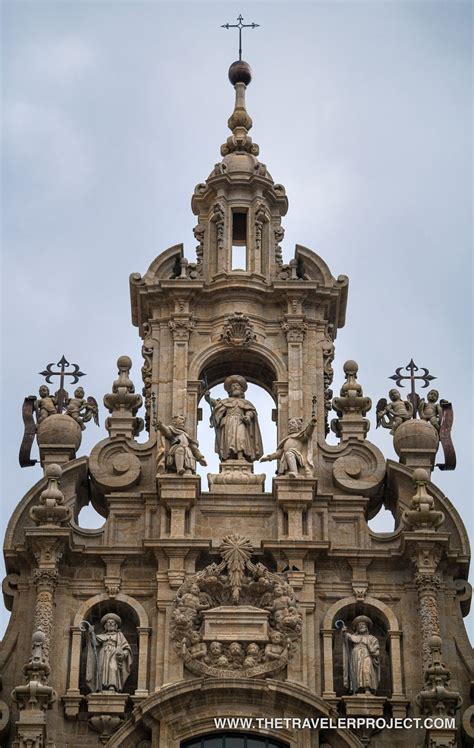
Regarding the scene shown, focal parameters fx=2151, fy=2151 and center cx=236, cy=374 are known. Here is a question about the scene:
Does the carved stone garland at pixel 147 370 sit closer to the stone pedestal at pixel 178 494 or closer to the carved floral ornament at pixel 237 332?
the carved floral ornament at pixel 237 332

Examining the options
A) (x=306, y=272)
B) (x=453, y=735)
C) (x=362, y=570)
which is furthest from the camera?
(x=306, y=272)

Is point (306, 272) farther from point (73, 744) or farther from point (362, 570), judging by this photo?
point (73, 744)

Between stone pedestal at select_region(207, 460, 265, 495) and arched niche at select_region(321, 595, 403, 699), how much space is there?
8.09 feet

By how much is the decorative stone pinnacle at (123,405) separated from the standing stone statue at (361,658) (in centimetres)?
517

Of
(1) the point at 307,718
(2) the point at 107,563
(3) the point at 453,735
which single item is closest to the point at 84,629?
(2) the point at 107,563

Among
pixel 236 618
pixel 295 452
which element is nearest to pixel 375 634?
pixel 236 618

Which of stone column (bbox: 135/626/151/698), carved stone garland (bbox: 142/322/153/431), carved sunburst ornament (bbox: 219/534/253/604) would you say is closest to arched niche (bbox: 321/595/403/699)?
carved sunburst ornament (bbox: 219/534/253/604)

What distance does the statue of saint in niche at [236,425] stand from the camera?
35.4m

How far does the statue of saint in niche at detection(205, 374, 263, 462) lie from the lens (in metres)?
35.4

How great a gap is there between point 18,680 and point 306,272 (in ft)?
30.3

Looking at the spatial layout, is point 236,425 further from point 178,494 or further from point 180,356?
point 178,494

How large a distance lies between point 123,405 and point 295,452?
3.21 m

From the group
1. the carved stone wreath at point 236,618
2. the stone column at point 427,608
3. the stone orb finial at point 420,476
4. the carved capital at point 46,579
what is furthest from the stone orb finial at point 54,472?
the stone column at point 427,608

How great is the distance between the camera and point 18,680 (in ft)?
107
